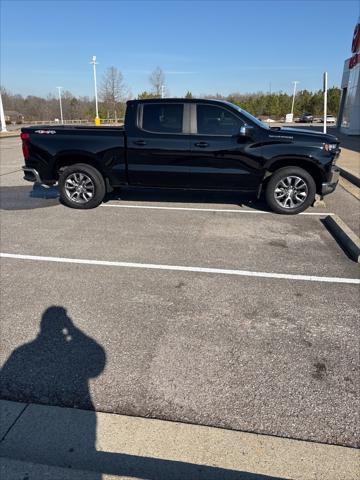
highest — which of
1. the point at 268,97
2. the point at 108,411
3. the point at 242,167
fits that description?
the point at 268,97

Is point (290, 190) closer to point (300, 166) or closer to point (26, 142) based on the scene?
point (300, 166)

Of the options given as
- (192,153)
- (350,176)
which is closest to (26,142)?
(192,153)

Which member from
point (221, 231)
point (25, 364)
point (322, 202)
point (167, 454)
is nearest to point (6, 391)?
point (25, 364)

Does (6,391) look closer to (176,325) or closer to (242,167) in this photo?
(176,325)

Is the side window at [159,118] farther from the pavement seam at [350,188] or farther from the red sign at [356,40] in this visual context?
the red sign at [356,40]

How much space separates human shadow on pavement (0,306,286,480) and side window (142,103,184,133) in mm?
4186

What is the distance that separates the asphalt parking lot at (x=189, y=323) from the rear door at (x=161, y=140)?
111 centimetres

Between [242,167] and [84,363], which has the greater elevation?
[242,167]

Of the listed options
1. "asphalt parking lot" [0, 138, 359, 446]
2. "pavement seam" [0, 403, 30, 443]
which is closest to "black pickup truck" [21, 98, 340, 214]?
"asphalt parking lot" [0, 138, 359, 446]

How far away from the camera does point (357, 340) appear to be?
10.5ft

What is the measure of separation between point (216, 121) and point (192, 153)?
2.26ft

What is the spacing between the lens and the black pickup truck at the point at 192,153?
6.48 m

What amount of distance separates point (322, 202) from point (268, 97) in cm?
7030

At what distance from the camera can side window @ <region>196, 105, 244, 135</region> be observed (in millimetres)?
6480
